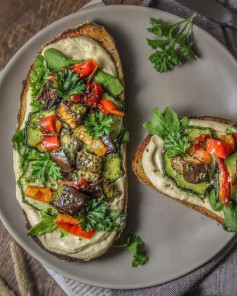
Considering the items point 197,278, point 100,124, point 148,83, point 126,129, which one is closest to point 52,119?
point 100,124

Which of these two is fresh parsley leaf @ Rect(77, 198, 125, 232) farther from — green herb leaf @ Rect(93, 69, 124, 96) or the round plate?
green herb leaf @ Rect(93, 69, 124, 96)

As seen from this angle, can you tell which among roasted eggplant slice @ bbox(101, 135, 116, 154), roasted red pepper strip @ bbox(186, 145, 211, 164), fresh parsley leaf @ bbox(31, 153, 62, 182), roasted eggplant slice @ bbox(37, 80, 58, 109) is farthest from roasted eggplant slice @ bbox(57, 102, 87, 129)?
roasted red pepper strip @ bbox(186, 145, 211, 164)

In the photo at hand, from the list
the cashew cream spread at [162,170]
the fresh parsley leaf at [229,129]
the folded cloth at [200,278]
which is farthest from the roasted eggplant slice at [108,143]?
the folded cloth at [200,278]

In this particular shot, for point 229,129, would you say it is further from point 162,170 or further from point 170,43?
point 170,43

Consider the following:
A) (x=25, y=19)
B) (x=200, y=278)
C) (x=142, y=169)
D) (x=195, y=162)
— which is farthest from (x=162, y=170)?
(x=25, y=19)

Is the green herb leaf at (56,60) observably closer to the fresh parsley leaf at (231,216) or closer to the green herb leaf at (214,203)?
the green herb leaf at (214,203)
